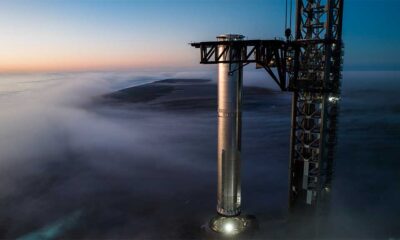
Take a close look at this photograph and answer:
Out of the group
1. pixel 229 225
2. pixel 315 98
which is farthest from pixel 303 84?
pixel 229 225

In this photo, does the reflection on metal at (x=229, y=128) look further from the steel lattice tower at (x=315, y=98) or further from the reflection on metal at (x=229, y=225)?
the steel lattice tower at (x=315, y=98)

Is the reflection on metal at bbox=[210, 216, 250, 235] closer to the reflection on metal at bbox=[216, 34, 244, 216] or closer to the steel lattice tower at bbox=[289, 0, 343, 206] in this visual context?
the reflection on metal at bbox=[216, 34, 244, 216]

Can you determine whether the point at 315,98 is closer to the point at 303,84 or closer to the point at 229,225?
the point at 303,84

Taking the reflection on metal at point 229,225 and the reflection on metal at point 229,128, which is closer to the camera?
the reflection on metal at point 229,128

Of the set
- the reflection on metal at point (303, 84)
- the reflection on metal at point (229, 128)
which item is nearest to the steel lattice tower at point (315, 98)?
the reflection on metal at point (303, 84)

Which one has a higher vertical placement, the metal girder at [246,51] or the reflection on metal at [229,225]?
the metal girder at [246,51]

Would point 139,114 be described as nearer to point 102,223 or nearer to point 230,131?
point 102,223

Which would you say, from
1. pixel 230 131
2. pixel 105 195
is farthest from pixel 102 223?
pixel 230 131

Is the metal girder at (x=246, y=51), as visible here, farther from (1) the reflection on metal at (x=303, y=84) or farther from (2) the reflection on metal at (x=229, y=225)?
(2) the reflection on metal at (x=229, y=225)
